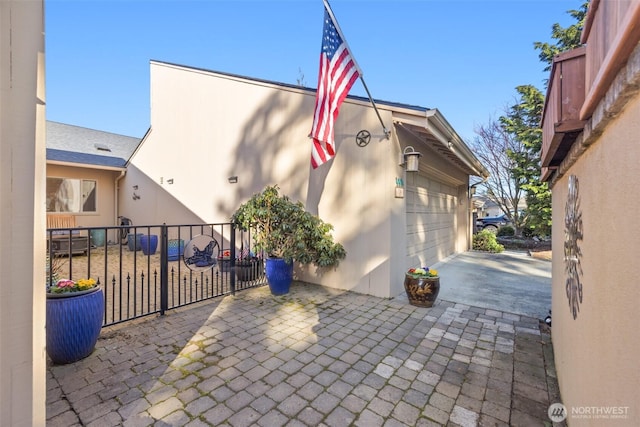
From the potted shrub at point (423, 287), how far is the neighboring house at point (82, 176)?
11.5 meters

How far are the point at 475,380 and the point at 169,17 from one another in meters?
8.70

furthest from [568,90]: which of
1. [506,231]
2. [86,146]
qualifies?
[506,231]

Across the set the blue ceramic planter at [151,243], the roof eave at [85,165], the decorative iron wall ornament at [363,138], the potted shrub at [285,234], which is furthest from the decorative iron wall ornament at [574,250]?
the roof eave at [85,165]

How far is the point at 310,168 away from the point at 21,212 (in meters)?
4.72

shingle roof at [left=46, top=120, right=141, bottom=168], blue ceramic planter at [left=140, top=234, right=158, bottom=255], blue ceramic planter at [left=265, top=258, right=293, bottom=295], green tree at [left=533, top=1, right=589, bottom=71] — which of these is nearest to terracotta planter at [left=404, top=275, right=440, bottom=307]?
blue ceramic planter at [left=265, top=258, right=293, bottom=295]

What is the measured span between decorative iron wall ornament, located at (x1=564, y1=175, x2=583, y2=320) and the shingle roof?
517 inches

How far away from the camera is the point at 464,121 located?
15.1m

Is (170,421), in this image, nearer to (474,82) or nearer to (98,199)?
(474,82)

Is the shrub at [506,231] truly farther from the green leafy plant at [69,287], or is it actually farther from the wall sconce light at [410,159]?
the green leafy plant at [69,287]

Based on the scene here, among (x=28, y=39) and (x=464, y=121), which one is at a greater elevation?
(x=464, y=121)

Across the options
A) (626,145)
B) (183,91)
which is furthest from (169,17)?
(626,145)

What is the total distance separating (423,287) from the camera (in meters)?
4.23

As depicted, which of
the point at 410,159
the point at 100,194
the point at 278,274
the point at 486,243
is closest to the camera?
the point at 278,274

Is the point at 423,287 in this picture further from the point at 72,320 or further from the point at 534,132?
the point at 534,132
